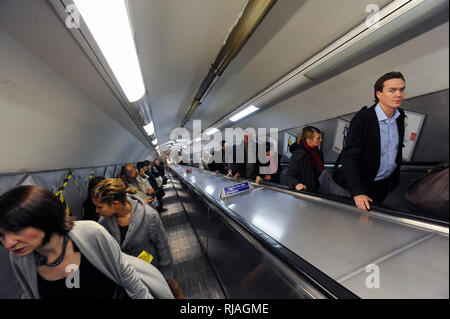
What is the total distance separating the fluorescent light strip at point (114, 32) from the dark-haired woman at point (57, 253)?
1164mm

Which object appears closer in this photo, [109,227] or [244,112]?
[109,227]

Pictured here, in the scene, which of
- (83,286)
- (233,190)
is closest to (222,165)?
(233,190)

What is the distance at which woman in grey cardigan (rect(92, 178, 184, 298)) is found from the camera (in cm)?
158

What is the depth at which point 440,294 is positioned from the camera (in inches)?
24.0

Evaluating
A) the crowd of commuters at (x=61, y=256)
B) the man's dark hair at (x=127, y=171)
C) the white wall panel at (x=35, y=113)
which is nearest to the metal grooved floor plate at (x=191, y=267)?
the crowd of commuters at (x=61, y=256)

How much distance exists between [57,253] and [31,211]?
0.34 meters

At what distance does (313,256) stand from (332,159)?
4166 mm

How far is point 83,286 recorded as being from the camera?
1105mm

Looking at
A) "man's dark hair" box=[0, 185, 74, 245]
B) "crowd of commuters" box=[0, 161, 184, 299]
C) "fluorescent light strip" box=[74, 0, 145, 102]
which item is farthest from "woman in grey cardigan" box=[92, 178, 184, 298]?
"fluorescent light strip" box=[74, 0, 145, 102]

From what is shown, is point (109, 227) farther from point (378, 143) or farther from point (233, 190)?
point (378, 143)

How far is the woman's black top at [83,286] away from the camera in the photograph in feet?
3.45

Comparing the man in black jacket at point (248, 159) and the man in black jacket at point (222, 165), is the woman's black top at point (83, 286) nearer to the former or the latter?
the man in black jacket at point (248, 159)

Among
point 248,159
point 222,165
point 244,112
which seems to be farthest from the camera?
point 222,165
